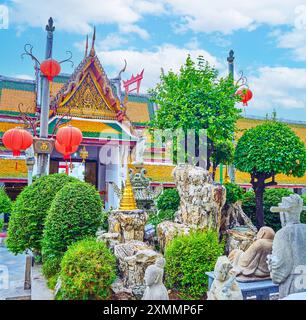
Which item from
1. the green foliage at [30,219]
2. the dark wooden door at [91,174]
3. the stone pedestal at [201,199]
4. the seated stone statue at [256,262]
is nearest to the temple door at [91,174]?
the dark wooden door at [91,174]

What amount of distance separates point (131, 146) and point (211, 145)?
300 inches

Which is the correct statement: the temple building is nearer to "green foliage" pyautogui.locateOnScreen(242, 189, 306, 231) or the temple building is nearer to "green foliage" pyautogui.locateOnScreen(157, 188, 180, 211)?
"green foliage" pyautogui.locateOnScreen(157, 188, 180, 211)

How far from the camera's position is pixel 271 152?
26.1 feet

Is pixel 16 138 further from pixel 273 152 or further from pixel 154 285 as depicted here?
pixel 154 285

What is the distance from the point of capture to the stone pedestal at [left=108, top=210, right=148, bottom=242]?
725 centimetres

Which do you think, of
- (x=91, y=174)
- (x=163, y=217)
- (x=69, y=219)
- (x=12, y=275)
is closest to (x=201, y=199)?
(x=163, y=217)

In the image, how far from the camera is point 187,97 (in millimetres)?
8109

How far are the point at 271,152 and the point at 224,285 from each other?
17.0 ft

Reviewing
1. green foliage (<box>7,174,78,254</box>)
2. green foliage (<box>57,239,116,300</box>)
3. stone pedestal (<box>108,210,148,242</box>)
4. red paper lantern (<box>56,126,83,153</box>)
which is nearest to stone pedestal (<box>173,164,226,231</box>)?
stone pedestal (<box>108,210,148,242</box>)

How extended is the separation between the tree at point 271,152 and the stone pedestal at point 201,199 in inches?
65.0

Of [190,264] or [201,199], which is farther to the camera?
Result: [201,199]

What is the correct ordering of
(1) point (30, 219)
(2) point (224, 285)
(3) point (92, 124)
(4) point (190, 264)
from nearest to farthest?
(2) point (224, 285), (4) point (190, 264), (1) point (30, 219), (3) point (92, 124)
